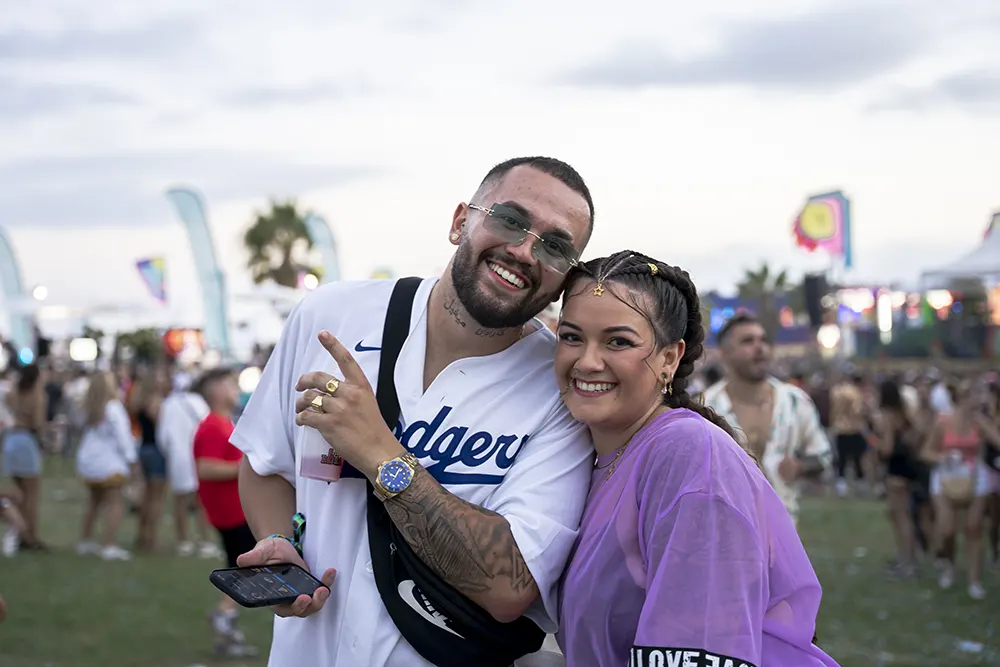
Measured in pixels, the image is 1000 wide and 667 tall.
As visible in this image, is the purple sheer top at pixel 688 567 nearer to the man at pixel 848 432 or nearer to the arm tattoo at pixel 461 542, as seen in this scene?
Answer: the arm tattoo at pixel 461 542

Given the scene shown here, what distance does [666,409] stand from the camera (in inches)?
87.8

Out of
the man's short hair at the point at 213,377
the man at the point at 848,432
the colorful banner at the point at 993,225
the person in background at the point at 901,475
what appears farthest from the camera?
the man at the point at 848,432

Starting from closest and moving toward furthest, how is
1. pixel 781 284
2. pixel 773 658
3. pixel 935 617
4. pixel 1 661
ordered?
pixel 773 658 < pixel 1 661 < pixel 935 617 < pixel 781 284

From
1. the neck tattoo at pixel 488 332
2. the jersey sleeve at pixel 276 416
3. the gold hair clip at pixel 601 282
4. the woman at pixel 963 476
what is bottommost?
the woman at pixel 963 476

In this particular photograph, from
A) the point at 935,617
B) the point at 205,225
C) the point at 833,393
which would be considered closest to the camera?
the point at 935,617

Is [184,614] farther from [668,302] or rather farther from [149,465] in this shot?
[668,302]

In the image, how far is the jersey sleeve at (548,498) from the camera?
213cm

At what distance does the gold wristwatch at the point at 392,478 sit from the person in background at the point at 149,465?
980cm

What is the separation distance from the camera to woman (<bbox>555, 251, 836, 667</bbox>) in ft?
6.01

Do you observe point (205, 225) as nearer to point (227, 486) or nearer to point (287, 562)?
point (227, 486)

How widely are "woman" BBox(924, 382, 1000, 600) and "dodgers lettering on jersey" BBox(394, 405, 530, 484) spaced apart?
833 cm

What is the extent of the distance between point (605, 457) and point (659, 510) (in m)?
0.36

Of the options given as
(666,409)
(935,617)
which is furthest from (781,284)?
(666,409)

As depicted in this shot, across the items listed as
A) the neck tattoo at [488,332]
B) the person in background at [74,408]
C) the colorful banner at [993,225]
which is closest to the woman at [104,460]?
the person in background at [74,408]
